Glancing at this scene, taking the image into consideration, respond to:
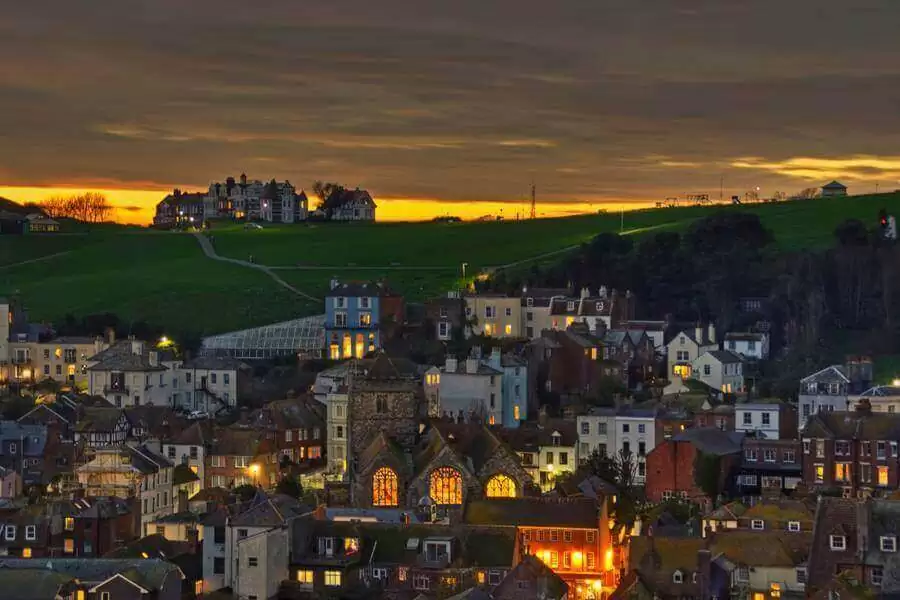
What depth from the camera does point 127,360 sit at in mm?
113750

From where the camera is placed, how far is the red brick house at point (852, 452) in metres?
84.1

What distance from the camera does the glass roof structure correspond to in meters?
124

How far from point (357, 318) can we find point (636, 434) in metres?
31.6

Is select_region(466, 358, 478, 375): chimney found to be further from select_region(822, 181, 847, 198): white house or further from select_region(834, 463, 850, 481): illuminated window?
select_region(822, 181, 847, 198): white house

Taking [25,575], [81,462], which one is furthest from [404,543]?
[81,462]

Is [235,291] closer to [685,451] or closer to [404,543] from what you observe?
[685,451]

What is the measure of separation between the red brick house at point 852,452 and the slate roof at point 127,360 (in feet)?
142

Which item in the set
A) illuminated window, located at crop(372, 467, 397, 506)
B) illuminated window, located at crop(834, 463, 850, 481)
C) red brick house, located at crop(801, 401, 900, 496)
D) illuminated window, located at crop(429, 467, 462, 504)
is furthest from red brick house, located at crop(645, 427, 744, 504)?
illuminated window, located at crop(372, 467, 397, 506)

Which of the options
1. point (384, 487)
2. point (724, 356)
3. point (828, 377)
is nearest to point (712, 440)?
point (828, 377)

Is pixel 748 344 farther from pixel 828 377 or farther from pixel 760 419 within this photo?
pixel 760 419

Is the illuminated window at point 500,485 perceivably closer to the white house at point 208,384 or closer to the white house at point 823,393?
the white house at point 823,393

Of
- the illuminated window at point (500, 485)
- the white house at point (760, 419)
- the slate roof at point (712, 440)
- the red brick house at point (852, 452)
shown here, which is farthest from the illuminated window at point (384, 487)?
the white house at point (760, 419)

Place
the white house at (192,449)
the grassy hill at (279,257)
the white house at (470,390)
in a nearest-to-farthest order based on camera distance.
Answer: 1. the white house at (192,449)
2. the white house at (470,390)
3. the grassy hill at (279,257)

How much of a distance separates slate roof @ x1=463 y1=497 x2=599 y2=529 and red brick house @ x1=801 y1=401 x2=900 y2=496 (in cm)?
1499
